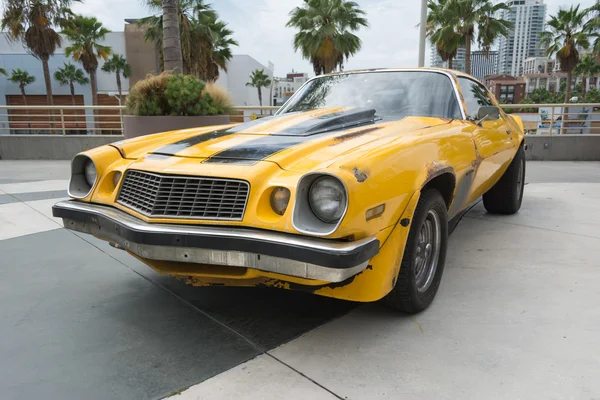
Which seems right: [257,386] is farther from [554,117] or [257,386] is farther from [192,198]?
[554,117]

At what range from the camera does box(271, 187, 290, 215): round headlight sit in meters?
2.14

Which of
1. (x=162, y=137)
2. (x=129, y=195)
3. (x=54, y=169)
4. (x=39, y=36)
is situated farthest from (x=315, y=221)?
(x=39, y=36)

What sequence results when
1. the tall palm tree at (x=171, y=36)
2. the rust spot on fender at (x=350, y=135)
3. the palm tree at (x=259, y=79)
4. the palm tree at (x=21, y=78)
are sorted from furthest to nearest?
the palm tree at (x=259, y=79)
the palm tree at (x=21, y=78)
the tall palm tree at (x=171, y=36)
the rust spot on fender at (x=350, y=135)

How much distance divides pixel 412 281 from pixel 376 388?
0.65 m

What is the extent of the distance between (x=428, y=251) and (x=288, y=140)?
3.49ft

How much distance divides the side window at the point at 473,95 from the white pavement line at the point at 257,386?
8.03ft

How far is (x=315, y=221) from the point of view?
2.06m

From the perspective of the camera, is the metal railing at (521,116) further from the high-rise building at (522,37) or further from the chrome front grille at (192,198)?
the high-rise building at (522,37)

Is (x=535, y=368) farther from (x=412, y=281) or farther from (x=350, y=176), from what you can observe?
(x=350, y=176)

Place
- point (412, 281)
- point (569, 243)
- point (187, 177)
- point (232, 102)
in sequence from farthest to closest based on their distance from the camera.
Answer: point (232, 102)
point (569, 243)
point (412, 281)
point (187, 177)

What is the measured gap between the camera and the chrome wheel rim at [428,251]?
8.87 ft

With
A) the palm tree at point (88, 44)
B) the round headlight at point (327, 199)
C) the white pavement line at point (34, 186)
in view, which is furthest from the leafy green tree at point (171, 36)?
the palm tree at point (88, 44)

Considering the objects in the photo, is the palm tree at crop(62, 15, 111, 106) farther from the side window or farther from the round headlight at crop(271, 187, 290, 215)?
the round headlight at crop(271, 187, 290, 215)

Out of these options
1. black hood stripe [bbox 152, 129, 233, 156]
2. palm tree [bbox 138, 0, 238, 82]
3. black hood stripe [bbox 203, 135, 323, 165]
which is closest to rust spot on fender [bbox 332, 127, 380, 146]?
black hood stripe [bbox 203, 135, 323, 165]
